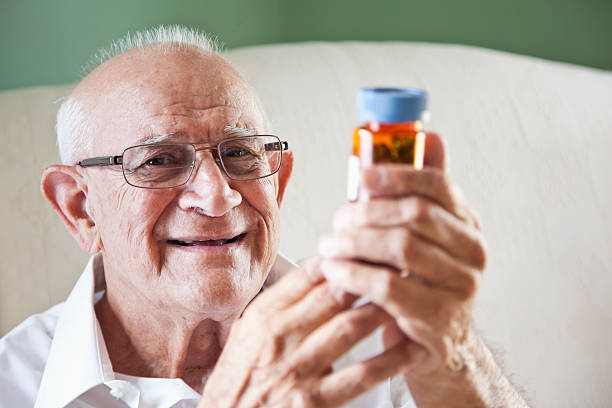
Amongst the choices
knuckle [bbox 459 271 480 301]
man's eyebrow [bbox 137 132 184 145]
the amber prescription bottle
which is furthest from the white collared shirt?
the amber prescription bottle

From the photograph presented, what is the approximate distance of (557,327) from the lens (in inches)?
77.6

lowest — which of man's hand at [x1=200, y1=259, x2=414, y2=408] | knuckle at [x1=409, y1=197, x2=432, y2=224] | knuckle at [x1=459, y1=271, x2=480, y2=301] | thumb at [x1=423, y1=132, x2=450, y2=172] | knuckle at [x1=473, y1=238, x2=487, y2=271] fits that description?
man's hand at [x1=200, y1=259, x2=414, y2=408]

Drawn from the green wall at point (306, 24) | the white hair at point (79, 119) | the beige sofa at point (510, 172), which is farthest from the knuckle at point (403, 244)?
the green wall at point (306, 24)

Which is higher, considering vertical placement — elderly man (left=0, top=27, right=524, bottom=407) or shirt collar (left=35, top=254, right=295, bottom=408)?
elderly man (left=0, top=27, right=524, bottom=407)

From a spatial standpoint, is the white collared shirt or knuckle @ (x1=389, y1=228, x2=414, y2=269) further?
the white collared shirt

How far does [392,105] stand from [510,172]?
1476mm

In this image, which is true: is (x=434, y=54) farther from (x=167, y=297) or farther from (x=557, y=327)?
(x=167, y=297)

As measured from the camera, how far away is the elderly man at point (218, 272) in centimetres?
68

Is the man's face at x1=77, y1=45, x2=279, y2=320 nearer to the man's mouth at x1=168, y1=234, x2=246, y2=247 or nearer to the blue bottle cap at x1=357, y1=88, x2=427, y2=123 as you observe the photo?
the man's mouth at x1=168, y1=234, x2=246, y2=247

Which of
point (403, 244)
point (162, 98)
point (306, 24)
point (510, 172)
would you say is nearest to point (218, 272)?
point (162, 98)

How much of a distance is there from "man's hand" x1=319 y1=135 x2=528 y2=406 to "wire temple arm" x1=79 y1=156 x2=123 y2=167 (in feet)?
1.99

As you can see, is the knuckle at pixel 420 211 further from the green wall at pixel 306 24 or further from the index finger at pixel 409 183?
the green wall at pixel 306 24

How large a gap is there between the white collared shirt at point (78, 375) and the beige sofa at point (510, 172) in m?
0.37

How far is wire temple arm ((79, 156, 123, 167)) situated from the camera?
3.88 ft
